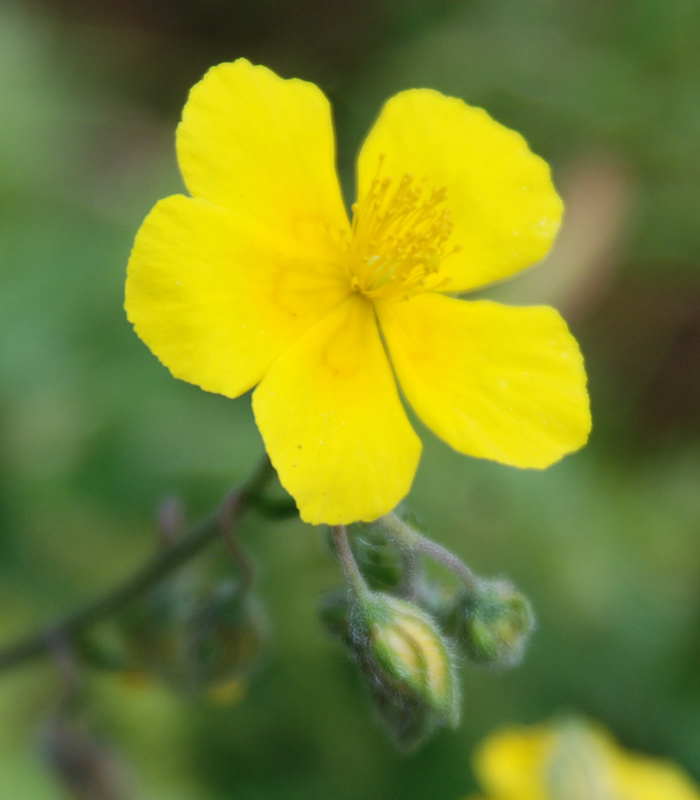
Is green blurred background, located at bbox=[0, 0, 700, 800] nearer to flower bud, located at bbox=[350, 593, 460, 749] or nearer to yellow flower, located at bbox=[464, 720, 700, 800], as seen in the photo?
yellow flower, located at bbox=[464, 720, 700, 800]

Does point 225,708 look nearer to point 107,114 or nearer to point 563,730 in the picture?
point 563,730

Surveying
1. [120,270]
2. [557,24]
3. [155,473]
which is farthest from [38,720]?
[557,24]

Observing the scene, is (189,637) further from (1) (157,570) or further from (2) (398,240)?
(2) (398,240)

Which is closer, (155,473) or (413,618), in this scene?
(413,618)

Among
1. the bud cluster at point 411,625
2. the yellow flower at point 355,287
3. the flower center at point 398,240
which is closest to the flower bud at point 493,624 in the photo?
the bud cluster at point 411,625

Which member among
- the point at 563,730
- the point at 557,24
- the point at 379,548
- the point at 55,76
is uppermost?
the point at 557,24

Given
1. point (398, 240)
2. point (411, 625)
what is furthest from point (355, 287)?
point (411, 625)
